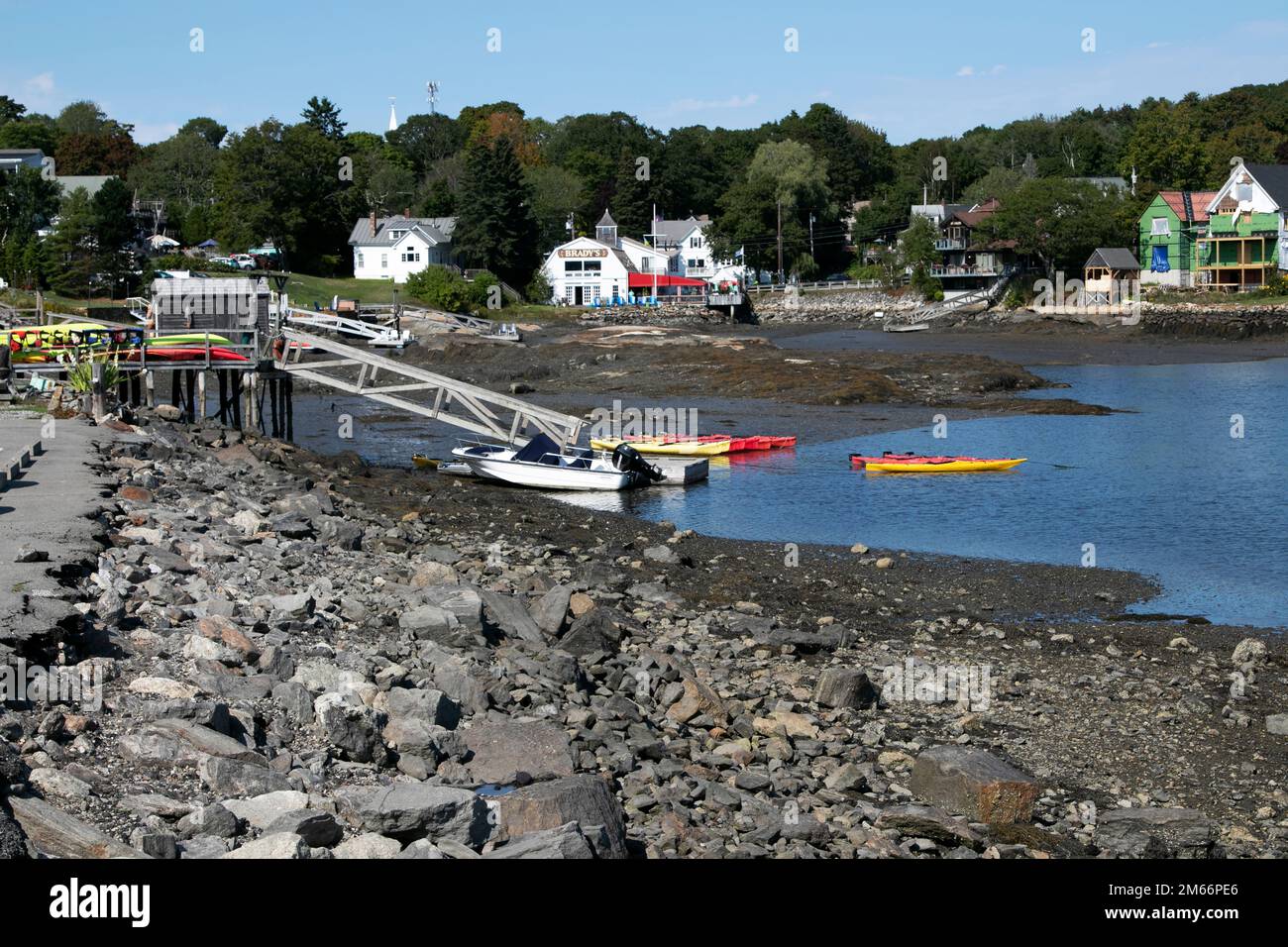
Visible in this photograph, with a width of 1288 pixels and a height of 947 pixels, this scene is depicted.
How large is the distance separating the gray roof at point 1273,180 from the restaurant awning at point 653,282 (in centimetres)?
4395

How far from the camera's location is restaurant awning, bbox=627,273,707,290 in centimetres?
11356

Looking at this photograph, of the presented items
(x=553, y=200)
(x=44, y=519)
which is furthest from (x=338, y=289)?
(x=44, y=519)

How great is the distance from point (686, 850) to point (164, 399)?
159ft

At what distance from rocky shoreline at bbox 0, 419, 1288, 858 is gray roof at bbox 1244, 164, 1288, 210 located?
84.2 metres

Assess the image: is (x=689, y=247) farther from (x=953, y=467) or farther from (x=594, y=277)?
(x=953, y=467)

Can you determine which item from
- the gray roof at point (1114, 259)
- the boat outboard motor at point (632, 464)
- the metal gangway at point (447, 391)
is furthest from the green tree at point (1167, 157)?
the boat outboard motor at point (632, 464)

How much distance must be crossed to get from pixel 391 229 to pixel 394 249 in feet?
6.37

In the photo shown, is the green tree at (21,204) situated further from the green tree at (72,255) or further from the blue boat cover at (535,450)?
the blue boat cover at (535,450)

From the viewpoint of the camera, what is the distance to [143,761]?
10.8m

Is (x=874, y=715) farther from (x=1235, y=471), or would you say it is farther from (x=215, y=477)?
(x=1235, y=471)

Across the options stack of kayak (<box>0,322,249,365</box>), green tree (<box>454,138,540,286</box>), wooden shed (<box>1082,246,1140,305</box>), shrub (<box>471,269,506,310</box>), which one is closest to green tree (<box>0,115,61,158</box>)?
green tree (<box>454,138,540,286</box>)

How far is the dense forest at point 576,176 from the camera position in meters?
94.6

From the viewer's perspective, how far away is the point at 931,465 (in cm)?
3922

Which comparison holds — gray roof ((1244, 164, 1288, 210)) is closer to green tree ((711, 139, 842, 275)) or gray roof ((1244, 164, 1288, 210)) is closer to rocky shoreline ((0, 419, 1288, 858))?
green tree ((711, 139, 842, 275))
